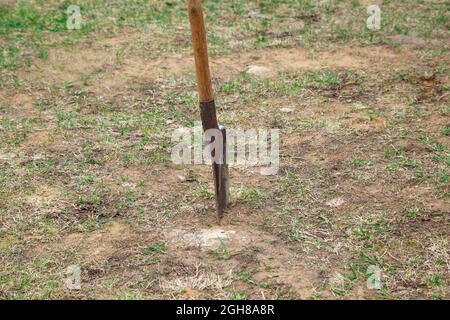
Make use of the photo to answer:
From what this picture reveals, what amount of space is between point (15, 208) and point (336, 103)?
255 centimetres

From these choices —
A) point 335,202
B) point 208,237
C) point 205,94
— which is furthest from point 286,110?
point 208,237

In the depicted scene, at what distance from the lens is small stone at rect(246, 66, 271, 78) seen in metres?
5.62

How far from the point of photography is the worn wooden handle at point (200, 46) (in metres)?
3.28

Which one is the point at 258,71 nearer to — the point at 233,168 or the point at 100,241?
the point at 233,168

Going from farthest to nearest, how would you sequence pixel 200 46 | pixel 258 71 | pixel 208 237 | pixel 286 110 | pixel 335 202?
pixel 258 71, pixel 286 110, pixel 335 202, pixel 208 237, pixel 200 46

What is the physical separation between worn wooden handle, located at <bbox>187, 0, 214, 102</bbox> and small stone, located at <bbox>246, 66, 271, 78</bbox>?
224 cm

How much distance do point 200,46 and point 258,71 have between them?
240 centimetres

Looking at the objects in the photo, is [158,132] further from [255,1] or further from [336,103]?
[255,1]

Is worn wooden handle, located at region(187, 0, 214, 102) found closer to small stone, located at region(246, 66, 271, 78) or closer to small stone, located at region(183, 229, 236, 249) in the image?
small stone, located at region(183, 229, 236, 249)

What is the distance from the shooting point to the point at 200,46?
3.34 m

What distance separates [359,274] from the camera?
10.4 feet

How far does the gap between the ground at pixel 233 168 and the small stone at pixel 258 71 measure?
0.13 ft

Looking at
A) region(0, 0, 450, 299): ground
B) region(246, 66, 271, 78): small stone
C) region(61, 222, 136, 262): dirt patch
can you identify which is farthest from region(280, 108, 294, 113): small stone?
region(61, 222, 136, 262): dirt patch

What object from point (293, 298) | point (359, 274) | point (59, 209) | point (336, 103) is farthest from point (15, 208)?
point (336, 103)
